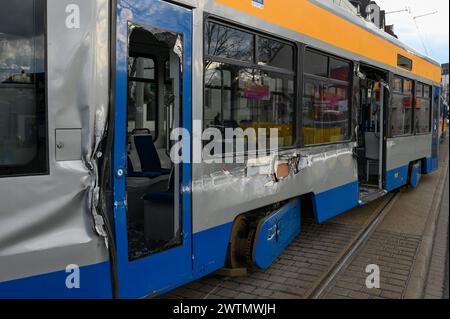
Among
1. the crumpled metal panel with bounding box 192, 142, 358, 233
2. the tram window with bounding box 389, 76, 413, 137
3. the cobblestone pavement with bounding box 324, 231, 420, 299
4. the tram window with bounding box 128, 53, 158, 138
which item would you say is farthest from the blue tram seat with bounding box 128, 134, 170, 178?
the tram window with bounding box 389, 76, 413, 137

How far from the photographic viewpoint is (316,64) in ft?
16.7

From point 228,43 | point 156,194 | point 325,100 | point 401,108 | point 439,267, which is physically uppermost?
point 228,43

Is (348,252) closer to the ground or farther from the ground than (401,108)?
closer to the ground

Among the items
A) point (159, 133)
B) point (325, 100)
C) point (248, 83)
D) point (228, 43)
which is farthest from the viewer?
point (159, 133)

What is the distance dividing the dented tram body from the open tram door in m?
1.20

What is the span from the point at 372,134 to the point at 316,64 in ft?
11.7

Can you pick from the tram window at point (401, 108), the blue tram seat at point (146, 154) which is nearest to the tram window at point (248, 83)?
the blue tram seat at point (146, 154)

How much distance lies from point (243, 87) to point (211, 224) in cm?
122

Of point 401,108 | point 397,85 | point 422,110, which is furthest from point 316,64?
point 422,110

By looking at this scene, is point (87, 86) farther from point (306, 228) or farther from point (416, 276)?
point (306, 228)

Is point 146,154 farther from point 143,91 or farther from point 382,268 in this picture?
point 382,268

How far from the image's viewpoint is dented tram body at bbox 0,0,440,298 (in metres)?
2.45

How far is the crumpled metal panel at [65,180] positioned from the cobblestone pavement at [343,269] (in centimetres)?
171

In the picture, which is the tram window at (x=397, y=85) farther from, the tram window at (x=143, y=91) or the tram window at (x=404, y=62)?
the tram window at (x=143, y=91)
